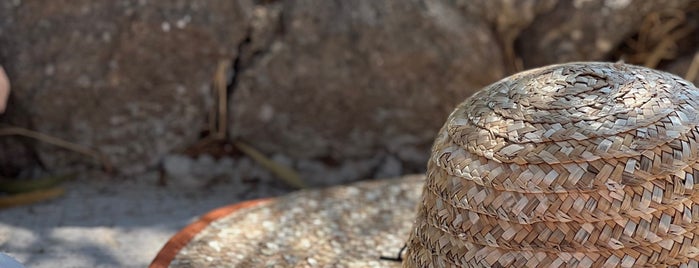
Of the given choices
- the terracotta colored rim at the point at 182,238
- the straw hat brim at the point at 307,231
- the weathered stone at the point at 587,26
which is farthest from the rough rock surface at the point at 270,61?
the terracotta colored rim at the point at 182,238

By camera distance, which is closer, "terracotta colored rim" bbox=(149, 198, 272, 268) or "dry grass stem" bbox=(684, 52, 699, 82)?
"terracotta colored rim" bbox=(149, 198, 272, 268)

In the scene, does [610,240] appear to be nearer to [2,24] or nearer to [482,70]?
[482,70]

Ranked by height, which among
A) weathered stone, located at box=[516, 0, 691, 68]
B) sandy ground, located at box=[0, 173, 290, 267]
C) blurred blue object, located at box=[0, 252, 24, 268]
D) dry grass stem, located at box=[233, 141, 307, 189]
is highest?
weathered stone, located at box=[516, 0, 691, 68]

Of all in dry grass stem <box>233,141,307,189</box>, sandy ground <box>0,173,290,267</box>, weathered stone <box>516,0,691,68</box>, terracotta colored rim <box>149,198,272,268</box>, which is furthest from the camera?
dry grass stem <box>233,141,307,189</box>

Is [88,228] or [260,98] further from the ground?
[260,98]

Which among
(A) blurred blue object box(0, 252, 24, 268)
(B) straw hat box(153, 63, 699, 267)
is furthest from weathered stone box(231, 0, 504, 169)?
(A) blurred blue object box(0, 252, 24, 268)

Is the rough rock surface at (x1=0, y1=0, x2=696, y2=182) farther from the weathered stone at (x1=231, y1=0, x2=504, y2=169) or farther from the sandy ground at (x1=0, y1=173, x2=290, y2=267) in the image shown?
the sandy ground at (x1=0, y1=173, x2=290, y2=267)

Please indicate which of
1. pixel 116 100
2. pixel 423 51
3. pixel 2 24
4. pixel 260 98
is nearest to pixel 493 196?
pixel 423 51

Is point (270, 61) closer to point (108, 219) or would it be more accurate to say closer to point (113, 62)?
point (113, 62)
